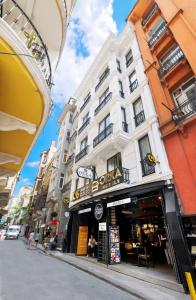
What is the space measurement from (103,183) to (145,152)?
373 cm

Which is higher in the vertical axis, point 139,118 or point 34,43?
point 139,118

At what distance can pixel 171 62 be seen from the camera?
1180cm

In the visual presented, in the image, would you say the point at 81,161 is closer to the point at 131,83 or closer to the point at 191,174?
the point at 131,83

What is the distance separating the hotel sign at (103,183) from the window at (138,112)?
3988 mm

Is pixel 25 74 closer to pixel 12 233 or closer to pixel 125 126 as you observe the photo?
pixel 125 126

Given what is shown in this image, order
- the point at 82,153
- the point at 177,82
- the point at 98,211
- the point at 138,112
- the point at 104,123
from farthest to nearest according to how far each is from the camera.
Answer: the point at 82,153
the point at 104,123
the point at 138,112
the point at 98,211
the point at 177,82

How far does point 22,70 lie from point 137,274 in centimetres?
988

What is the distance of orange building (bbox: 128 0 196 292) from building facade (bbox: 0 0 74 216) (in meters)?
6.75

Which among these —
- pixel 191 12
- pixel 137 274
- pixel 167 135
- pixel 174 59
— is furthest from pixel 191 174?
pixel 191 12

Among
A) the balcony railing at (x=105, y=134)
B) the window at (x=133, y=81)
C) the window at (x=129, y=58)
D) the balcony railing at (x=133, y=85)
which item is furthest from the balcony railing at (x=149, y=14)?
the balcony railing at (x=105, y=134)

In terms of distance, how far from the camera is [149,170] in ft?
33.4

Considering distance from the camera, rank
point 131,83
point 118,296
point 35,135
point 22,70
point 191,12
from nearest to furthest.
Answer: point 22,70 → point 35,135 → point 118,296 → point 191,12 → point 131,83

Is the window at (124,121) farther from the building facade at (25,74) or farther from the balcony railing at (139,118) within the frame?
the building facade at (25,74)

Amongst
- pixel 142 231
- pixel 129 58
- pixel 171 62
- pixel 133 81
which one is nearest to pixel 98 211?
pixel 142 231
